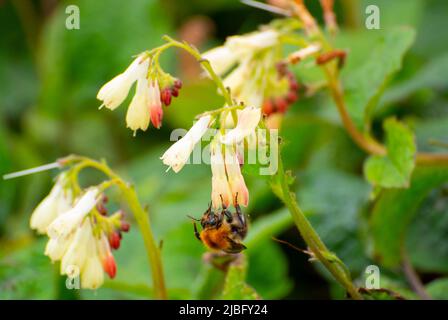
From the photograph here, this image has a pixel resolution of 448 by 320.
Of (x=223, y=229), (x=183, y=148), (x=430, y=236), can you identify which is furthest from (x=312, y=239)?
(x=430, y=236)

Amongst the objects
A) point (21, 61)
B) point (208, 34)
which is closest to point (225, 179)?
point (208, 34)

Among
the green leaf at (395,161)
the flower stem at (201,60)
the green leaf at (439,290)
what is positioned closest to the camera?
the flower stem at (201,60)

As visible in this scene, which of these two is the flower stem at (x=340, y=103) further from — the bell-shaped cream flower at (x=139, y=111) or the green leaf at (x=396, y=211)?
the bell-shaped cream flower at (x=139, y=111)

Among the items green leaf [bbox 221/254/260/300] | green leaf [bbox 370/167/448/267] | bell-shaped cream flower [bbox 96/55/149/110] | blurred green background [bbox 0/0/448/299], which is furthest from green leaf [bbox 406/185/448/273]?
bell-shaped cream flower [bbox 96/55/149/110]

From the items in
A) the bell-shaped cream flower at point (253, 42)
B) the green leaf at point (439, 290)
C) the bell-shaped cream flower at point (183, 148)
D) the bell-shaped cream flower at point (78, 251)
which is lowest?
the green leaf at point (439, 290)

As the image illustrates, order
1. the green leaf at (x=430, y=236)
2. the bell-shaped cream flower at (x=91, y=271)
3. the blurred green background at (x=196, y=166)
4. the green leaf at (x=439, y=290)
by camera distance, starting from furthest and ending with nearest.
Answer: the green leaf at (x=430, y=236) < the blurred green background at (x=196, y=166) < the green leaf at (x=439, y=290) < the bell-shaped cream flower at (x=91, y=271)

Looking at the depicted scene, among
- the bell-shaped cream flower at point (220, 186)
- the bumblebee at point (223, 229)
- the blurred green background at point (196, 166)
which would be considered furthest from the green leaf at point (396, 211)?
the bell-shaped cream flower at point (220, 186)

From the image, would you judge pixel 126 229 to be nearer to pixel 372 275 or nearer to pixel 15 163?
pixel 372 275
